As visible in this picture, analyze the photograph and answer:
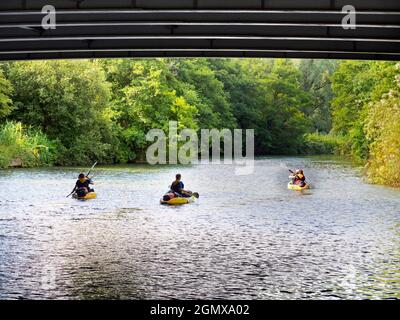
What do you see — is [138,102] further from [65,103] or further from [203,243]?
[203,243]

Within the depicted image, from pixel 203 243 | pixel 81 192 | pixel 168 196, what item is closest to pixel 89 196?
pixel 81 192

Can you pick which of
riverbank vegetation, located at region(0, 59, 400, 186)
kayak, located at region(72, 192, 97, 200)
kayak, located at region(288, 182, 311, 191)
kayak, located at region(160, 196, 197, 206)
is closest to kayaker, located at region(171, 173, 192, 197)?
kayak, located at region(160, 196, 197, 206)

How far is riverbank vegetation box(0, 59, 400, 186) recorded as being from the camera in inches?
2142

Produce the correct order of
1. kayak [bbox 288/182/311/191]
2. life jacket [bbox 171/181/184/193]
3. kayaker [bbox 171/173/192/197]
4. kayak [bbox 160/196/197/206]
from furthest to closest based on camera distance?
kayak [bbox 288/182/311/191]
life jacket [bbox 171/181/184/193]
kayaker [bbox 171/173/192/197]
kayak [bbox 160/196/197/206]

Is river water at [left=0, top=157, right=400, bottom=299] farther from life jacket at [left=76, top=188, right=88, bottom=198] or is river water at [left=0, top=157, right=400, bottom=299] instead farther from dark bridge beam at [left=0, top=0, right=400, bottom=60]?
dark bridge beam at [left=0, top=0, right=400, bottom=60]

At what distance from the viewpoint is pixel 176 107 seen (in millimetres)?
74625

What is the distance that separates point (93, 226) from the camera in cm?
2716

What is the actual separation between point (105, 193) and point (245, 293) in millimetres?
22653

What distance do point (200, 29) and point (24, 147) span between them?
37686 millimetres

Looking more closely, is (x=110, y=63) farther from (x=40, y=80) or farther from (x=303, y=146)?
(x=303, y=146)

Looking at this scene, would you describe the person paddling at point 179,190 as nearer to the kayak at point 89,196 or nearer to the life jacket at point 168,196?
the life jacket at point 168,196

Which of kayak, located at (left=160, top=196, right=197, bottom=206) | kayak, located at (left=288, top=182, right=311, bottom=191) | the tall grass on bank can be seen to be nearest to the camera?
kayak, located at (left=160, top=196, right=197, bottom=206)

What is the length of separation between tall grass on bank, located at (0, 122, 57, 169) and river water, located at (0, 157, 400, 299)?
13.3 m

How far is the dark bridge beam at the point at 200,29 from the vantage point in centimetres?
1783
